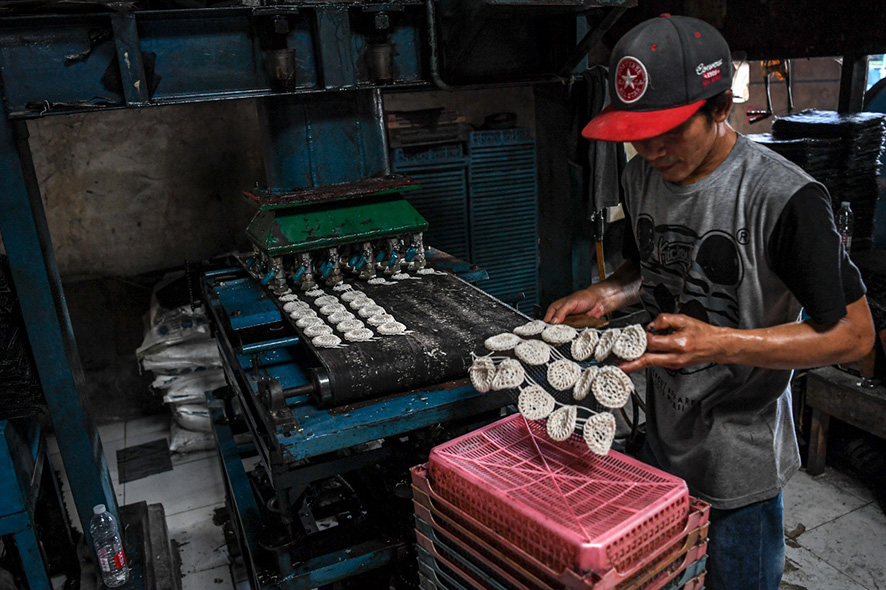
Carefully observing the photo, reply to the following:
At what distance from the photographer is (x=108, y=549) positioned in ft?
8.95

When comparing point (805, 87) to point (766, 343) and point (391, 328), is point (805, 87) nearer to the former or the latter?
point (391, 328)

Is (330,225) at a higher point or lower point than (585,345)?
higher

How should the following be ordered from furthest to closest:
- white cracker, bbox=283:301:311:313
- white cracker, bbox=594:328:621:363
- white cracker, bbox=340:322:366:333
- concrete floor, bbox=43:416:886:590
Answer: concrete floor, bbox=43:416:886:590 < white cracker, bbox=283:301:311:313 < white cracker, bbox=340:322:366:333 < white cracker, bbox=594:328:621:363

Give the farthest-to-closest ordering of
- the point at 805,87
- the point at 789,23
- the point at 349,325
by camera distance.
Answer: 1. the point at 805,87
2. the point at 789,23
3. the point at 349,325

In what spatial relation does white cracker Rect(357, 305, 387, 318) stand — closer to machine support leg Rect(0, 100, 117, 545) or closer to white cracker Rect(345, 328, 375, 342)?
white cracker Rect(345, 328, 375, 342)

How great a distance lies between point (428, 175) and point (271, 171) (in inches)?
Answer: 72.2

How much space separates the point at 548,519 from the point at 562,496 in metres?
0.11

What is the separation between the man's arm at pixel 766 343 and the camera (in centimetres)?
145

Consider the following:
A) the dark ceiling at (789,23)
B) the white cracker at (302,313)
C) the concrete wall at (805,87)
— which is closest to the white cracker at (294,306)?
the white cracker at (302,313)

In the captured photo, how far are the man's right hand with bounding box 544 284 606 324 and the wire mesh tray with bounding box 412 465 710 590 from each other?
2.08 feet

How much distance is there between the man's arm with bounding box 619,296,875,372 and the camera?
1.45 m

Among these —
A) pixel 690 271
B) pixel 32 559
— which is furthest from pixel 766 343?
pixel 32 559

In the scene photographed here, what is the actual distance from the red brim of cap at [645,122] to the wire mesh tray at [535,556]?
2.63ft

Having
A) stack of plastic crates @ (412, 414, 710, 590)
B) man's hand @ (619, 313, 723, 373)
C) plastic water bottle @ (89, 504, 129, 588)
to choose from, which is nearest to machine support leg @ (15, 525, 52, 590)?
plastic water bottle @ (89, 504, 129, 588)
